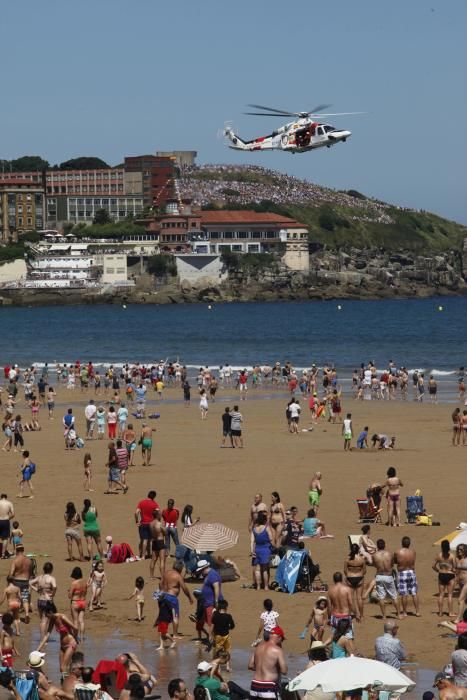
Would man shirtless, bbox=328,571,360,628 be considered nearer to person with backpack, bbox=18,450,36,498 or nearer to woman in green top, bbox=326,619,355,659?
woman in green top, bbox=326,619,355,659

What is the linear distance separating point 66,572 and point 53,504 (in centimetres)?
544

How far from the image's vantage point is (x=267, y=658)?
12570 mm

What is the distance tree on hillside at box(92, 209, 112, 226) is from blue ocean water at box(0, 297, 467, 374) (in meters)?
24.8

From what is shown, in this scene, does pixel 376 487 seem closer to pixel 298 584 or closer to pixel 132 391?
pixel 298 584

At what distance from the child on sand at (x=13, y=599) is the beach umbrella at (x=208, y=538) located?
99.5 inches

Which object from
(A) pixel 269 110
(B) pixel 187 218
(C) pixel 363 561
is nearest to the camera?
(C) pixel 363 561

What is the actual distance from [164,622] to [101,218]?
590ft

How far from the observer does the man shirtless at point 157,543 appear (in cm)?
1825

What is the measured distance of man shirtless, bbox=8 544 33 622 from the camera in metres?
16.6

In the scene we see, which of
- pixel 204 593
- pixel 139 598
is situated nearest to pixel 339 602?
pixel 204 593

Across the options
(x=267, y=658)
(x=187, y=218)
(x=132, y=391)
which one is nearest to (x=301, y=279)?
(x=187, y=218)

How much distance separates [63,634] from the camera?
14.5 metres

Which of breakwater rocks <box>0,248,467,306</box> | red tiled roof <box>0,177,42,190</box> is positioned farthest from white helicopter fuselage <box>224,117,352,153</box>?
red tiled roof <box>0,177,42,190</box>

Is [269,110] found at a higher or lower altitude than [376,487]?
higher
